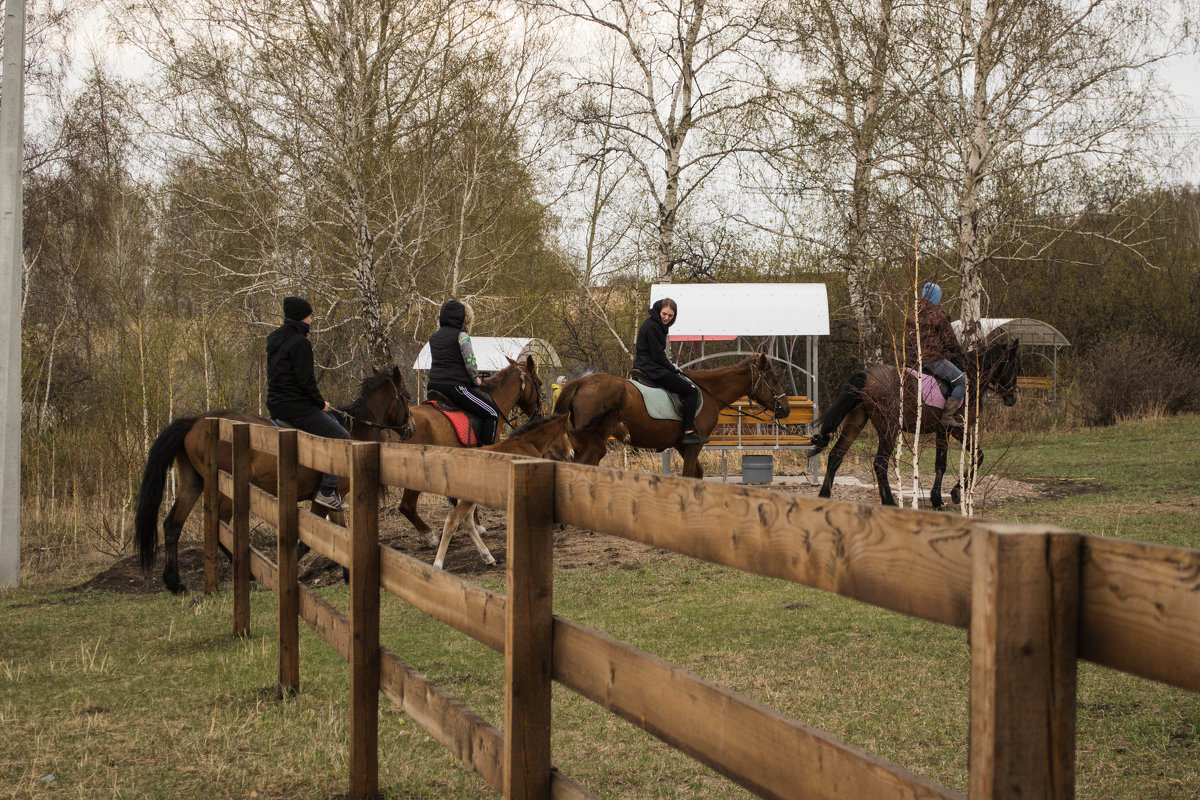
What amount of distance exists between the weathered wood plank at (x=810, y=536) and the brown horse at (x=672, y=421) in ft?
32.4

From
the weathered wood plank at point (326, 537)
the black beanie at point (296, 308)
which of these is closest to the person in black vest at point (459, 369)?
the black beanie at point (296, 308)

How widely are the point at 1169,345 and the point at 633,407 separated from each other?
75.1 ft

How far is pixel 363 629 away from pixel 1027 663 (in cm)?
300

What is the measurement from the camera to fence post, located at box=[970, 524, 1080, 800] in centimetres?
141

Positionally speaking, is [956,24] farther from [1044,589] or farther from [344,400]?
[1044,589]

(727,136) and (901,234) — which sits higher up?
(727,136)

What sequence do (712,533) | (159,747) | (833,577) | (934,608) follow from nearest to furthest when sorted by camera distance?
(934,608)
(833,577)
(712,533)
(159,747)

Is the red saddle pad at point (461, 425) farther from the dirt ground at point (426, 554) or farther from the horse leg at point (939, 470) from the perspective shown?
the horse leg at point (939, 470)

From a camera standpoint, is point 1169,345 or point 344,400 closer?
point 344,400

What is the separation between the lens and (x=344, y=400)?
74.8 feet

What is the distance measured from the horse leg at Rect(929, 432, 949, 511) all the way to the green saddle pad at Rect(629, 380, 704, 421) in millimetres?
2979

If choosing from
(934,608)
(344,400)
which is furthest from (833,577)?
(344,400)

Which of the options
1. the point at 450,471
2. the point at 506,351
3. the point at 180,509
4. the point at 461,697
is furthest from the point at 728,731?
the point at 506,351

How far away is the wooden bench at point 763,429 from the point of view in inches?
618
